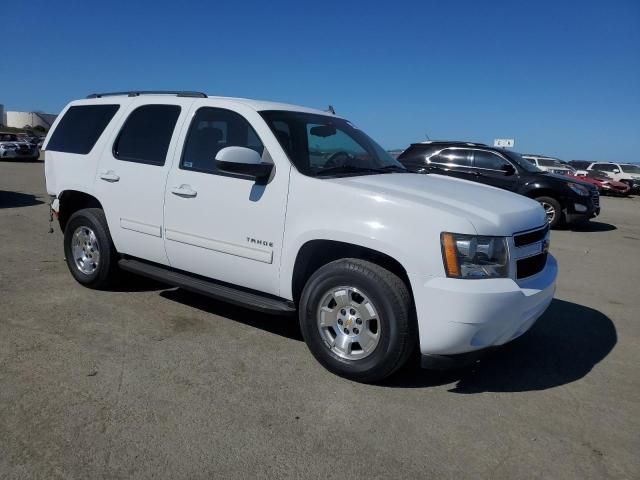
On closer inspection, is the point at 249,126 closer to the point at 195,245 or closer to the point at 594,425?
the point at 195,245

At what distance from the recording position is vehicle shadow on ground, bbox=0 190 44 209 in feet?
36.4

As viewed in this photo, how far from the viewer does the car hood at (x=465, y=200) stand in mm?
3254

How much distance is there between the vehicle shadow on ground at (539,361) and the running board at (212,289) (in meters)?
0.96

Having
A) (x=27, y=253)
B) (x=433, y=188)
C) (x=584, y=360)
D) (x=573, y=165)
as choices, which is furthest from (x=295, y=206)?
(x=573, y=165)

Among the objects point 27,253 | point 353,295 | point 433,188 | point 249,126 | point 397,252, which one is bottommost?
point 27,253

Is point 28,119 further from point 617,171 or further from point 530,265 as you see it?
point 530,265

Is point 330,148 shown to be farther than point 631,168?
No

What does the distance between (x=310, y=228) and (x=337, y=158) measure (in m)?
0.91

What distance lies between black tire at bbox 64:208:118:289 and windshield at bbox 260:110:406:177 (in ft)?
6.63

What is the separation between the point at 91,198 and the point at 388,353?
3.46 m

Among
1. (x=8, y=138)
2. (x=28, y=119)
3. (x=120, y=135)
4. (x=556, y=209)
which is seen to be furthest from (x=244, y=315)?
(x=28, y=119)

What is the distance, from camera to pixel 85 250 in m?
5.23

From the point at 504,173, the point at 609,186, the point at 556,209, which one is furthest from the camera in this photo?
the point at 609,186

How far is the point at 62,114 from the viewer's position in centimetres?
552
